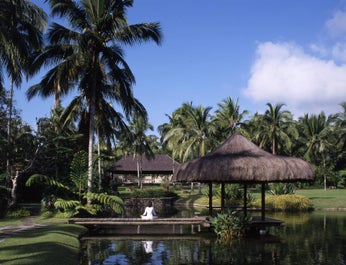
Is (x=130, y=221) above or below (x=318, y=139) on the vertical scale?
below

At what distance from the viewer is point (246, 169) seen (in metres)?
15.0

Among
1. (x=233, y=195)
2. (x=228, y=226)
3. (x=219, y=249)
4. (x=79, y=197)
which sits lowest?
(x=219, y=249)

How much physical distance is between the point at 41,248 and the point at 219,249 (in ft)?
17.8

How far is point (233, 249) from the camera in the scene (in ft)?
43.0

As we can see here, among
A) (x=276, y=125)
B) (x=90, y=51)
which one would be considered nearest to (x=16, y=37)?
(x=90, y=51)

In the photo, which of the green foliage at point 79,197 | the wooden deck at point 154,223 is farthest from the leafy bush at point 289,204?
the green foliage at point 79,197

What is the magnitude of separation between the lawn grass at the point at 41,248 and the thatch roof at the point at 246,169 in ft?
16.3

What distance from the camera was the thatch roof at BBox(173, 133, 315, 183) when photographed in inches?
587

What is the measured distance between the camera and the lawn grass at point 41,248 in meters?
9.27

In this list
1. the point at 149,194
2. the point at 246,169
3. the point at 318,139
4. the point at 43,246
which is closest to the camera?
the point at 43,246

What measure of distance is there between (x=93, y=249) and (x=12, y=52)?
29.6 feet

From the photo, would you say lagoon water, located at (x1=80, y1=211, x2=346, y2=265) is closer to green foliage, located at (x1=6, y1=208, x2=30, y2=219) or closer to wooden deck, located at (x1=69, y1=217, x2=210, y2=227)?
wooden deck, located at (x1=69, y1=217, x2=210, y2=227)

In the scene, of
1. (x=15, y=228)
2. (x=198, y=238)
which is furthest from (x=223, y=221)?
(x=15, y=228)

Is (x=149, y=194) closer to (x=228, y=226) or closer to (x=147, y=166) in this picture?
(x=147, y=166)
